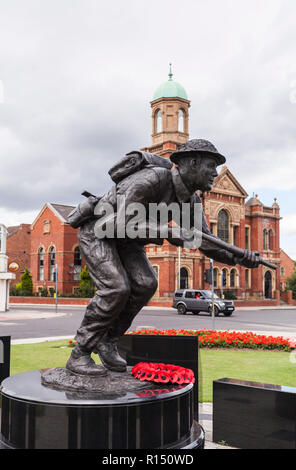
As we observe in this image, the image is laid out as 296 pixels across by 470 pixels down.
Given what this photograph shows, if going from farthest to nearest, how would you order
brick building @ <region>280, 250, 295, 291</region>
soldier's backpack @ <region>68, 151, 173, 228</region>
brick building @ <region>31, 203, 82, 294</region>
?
brick building @ <region>280, 250, 295, 291</region> < brick building @ <region>31, 203, 82, 294</region> < soldier's backpack @ <region>68, 151, 173, 228</region>

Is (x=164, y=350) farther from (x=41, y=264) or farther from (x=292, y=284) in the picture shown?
(x=292, y=284)

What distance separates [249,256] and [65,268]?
48354 millimetres

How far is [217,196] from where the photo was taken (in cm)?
4897

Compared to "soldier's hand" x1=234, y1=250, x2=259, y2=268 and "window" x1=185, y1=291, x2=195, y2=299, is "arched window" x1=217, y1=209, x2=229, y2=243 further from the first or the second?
"soldier's hand" x1=234, y1=250, x2=259, y2=268

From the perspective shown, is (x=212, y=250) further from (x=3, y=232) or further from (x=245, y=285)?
(x=245, y=285)

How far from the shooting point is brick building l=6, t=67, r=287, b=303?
45.0 m

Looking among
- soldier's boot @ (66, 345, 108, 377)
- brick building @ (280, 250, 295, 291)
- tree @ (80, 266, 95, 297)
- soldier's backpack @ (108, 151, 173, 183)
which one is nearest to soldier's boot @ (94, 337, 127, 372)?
soldier's boot @ (66, 345, 108, 377)

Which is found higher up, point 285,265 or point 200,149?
point 285,265

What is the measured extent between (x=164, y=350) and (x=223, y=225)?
45432mm

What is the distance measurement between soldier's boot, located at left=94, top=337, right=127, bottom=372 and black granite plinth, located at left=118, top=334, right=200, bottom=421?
43.8 inches

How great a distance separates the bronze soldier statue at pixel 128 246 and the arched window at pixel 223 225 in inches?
1802

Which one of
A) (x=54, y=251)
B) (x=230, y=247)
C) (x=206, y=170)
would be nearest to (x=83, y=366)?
(x=230, y=247)

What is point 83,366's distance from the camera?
405 cm
